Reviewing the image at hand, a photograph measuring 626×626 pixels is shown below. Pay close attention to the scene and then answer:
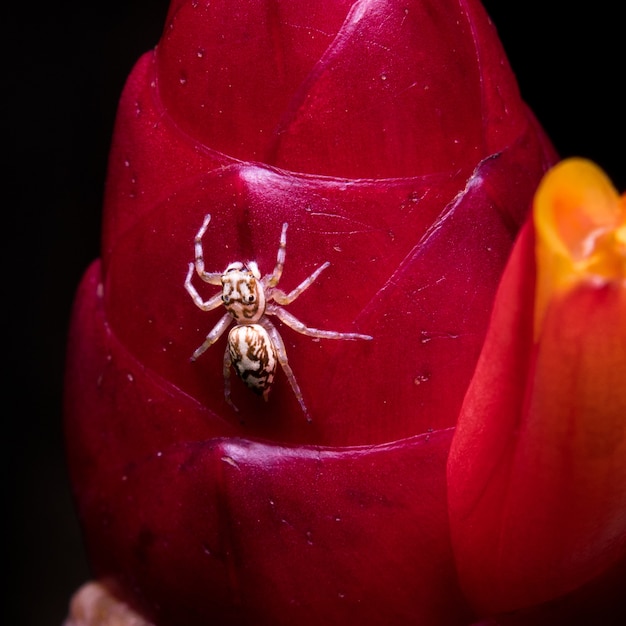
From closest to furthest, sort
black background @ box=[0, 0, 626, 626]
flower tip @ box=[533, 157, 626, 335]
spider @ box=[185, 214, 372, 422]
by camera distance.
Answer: flower tip @ box=[533, 157, 626, 335]
spider @ box=[185, 214, 372, 422]
black background @ box=[0, 0, 626, 626]

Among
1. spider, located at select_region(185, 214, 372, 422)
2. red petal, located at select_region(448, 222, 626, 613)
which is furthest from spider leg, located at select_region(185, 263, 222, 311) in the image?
red petal, located at select_region(448, 222, 626, 613)

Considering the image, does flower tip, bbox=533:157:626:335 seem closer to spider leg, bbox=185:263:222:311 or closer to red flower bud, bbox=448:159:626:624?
red flower bud, bbox=448:159:626:624

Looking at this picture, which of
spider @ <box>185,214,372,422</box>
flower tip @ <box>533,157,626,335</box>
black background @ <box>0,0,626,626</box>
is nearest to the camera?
flower tip @ <box>533,157,626,335</box>

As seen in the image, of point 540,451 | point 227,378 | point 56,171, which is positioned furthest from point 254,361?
point 56,171

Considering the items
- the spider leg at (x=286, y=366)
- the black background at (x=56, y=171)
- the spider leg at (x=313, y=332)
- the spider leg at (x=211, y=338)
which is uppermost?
the spider leg at (x=313, y=332)

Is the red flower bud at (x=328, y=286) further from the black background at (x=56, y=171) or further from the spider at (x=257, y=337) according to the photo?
the black background at (x=56, y=171)

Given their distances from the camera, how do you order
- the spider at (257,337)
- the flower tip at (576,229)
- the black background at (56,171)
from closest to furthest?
the flower tip at (576,229) → the spider at (257,337) → the black background at (56,171)

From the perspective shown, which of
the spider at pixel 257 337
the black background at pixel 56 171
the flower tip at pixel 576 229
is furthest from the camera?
the black background at pixel 56 171

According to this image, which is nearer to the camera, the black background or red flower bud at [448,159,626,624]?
red flower bud at [448,159,626,624]

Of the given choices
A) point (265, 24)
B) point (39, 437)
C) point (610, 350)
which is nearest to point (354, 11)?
point (265, 24)

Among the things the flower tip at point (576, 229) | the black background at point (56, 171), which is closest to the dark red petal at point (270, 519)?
the flower tip at point (576, 229)
